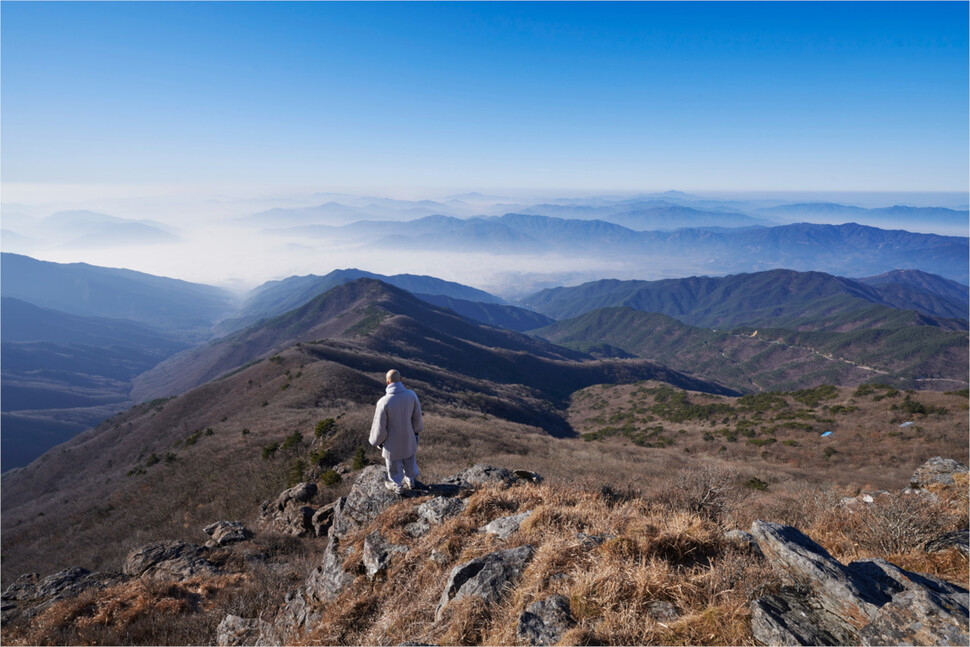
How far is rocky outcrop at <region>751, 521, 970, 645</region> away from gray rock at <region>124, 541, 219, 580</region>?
1236 centimetres

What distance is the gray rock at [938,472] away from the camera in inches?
483

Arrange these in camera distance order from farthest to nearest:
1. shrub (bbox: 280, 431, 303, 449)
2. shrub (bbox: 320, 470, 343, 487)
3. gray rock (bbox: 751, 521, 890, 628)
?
shrub (bbox: 280, 431, 303, 449) → shrub (bbox: 320, 470, 343, 487) → gray rock (bbox: 751, 521, 890, 628)

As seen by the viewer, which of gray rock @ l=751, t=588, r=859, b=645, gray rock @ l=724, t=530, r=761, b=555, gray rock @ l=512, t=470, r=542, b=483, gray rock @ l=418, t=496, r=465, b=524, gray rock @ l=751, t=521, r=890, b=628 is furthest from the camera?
gray rock @ l=512, t=470, r=542, b=483

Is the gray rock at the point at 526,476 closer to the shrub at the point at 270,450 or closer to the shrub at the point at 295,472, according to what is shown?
the shrub at the point at 295,472

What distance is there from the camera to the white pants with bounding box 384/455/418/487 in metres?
9.34

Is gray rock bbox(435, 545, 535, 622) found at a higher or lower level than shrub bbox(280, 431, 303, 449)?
higher

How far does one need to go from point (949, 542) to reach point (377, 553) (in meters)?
8.84

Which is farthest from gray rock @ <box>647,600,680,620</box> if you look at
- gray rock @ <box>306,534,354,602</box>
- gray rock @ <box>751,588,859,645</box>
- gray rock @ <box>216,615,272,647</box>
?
gray rock @ <box>216,615,272,647</box>

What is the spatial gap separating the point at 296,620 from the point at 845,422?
44696 millimetres

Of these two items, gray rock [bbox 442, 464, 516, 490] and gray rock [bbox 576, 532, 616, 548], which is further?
gray rock [bbox 442, 464, 516, 490]

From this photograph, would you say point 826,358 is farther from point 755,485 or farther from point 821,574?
point 821,574

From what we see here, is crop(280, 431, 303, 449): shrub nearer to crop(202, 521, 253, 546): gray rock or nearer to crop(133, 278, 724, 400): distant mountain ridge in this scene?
crop(202, 521, 253, 546): gray rock

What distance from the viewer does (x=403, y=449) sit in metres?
9.01

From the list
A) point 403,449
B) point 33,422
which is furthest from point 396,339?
point 33,422
